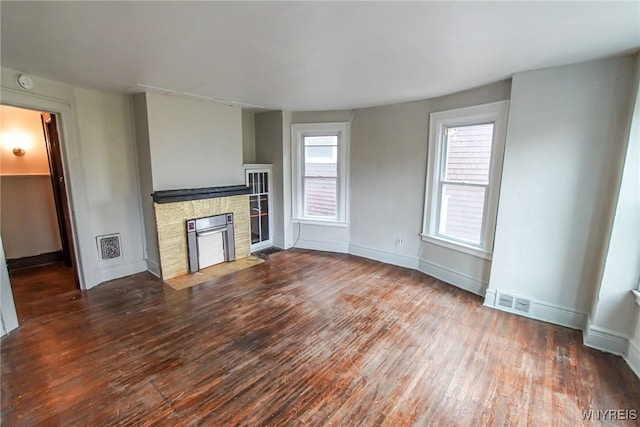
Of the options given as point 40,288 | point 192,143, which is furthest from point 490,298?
point 40,288

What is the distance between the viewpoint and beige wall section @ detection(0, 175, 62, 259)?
3996mm

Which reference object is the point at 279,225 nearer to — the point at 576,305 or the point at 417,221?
the point at 417,221

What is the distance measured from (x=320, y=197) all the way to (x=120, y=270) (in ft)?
10.3

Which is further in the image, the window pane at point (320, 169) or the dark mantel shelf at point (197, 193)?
the window pane at point (320, 169)

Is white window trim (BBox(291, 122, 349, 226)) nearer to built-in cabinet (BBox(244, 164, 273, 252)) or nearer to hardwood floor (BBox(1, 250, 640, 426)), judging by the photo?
built-in cabinet (BBox(244, 164, 273, 252))

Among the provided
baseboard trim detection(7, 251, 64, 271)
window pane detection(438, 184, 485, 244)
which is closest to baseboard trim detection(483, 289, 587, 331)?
window pane detection(438, 184, 485, 244)

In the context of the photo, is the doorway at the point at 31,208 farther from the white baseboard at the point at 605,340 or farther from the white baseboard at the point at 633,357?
the white baseboard at the point at 633,357

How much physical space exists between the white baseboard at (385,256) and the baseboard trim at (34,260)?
15.1 ft

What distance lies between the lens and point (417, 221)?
4113 mm

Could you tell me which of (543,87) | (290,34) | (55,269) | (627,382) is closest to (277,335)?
(290,34)

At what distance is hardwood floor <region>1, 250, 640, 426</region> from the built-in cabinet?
1.77m

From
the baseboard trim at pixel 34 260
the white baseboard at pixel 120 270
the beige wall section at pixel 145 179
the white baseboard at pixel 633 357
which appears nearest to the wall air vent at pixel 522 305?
the white baseboard at pixel 633 357

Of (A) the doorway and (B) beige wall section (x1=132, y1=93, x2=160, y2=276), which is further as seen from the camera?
(A) the doorway

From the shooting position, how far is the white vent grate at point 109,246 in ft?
12.1
